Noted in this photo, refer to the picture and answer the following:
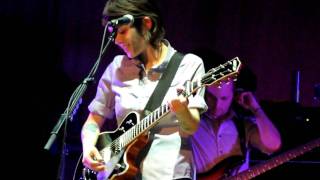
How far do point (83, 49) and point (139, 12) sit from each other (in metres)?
1.90

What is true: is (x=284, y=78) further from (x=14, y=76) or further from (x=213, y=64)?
(x=14, y=76)

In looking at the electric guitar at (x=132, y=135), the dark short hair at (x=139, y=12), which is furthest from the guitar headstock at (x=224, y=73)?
the dark short hair at (x=139, y=12)

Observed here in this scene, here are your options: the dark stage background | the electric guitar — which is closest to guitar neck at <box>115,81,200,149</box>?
the electric guitar

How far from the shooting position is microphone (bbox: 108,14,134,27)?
2480 millimetres

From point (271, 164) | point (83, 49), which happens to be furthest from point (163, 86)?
point (83, 49)

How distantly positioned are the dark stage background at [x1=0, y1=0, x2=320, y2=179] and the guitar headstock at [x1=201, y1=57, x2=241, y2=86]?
158 centimetres

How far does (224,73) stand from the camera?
2318 millimetres

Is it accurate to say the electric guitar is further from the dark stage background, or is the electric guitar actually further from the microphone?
the dark stage background

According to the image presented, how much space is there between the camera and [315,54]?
13.3ft

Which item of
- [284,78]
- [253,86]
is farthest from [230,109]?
[284,78]

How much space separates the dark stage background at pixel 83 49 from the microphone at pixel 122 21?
148 centimetres

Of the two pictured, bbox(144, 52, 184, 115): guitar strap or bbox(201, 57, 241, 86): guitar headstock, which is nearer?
bbox(201, 57, 241, 86): guitar headstock

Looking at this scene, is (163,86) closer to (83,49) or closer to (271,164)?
(271,164)

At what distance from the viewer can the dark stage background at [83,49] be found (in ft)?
13.4
